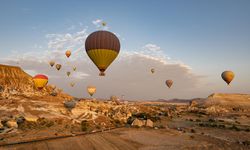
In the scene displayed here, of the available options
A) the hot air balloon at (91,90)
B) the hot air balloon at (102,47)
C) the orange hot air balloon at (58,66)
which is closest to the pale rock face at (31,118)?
the hot air balloon at (102,47)

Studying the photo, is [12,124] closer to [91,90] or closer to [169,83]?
[91,90]

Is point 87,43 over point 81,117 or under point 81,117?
over

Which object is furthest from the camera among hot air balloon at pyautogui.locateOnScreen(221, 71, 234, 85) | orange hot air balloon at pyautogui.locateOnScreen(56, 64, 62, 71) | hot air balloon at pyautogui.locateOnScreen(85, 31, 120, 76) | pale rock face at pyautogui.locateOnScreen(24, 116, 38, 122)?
orange hot air balloon at pyautogui.locateOnScreen(56, 64, 62, 71)

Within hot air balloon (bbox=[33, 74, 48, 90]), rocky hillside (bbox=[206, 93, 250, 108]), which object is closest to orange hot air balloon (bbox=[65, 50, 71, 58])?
hot air balloon (bbox=[33, 74, 48, 90])

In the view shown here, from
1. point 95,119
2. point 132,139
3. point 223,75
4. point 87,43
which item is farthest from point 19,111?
point 223,75

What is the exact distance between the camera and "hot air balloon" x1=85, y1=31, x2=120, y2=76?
107 ft

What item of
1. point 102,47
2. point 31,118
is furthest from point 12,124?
point 102,47

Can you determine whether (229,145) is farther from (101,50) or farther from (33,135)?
(101,50)

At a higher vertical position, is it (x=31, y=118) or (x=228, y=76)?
(x=228, y=76)

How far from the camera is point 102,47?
32594mm

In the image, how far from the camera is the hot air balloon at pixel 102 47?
1289 inches

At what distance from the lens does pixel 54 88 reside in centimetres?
9706

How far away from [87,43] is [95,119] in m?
13.6

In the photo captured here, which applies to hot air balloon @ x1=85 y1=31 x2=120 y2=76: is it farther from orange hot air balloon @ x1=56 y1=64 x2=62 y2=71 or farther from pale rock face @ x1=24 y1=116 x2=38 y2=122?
orange hot air balloon @ x1=56 y1=64 x2=62 y2=71
